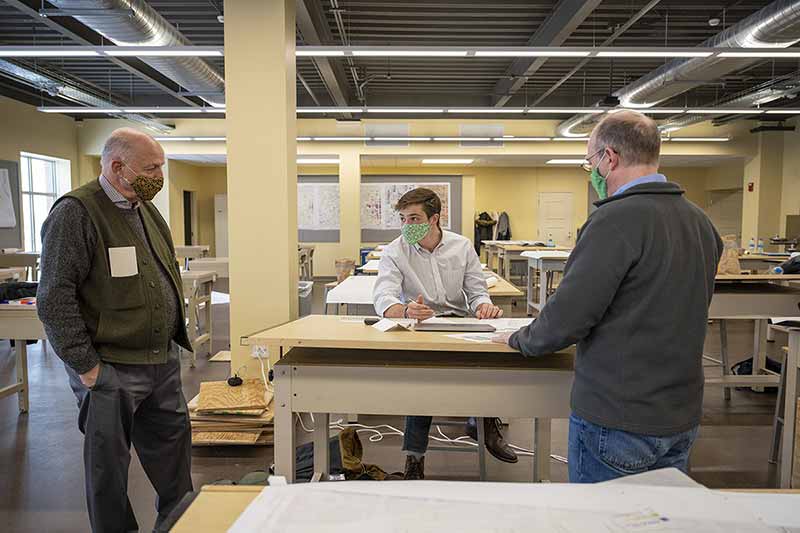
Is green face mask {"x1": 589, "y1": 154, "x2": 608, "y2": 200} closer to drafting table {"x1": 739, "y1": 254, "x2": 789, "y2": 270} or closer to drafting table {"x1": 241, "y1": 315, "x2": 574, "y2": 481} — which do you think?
drafting table {"x1": 241, "y1": 315, "x2": 574, "y2": 481}

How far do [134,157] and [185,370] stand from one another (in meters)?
3.87

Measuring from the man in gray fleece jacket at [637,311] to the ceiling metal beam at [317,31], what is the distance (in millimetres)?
4936

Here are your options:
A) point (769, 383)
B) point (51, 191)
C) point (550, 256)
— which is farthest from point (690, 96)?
point (51, 191)

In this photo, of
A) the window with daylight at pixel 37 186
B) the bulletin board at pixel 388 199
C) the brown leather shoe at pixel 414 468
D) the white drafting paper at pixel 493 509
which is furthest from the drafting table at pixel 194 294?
the bulletin board at pixel 388 199

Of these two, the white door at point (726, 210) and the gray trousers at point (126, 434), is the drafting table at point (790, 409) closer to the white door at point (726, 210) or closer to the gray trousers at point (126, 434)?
the gray trousers at point (126, 434)

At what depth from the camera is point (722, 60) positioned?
6.90 meters

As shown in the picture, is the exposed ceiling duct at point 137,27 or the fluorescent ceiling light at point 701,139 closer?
the exposed ceiling duct at point 137,27

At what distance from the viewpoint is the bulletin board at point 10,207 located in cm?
998

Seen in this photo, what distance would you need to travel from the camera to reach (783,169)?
12.6 m

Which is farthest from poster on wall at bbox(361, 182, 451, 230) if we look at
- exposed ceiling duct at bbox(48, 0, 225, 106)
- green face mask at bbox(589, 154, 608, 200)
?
green face mask at bbox(589, 154, 608, 200)

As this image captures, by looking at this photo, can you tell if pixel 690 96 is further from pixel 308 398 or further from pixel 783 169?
pixel 308 398

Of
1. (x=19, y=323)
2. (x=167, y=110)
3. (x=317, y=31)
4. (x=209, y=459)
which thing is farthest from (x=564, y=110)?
(x=19, y=323)

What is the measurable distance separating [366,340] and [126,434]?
101 cm

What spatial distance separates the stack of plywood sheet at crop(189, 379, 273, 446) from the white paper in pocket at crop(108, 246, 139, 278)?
1.85m
